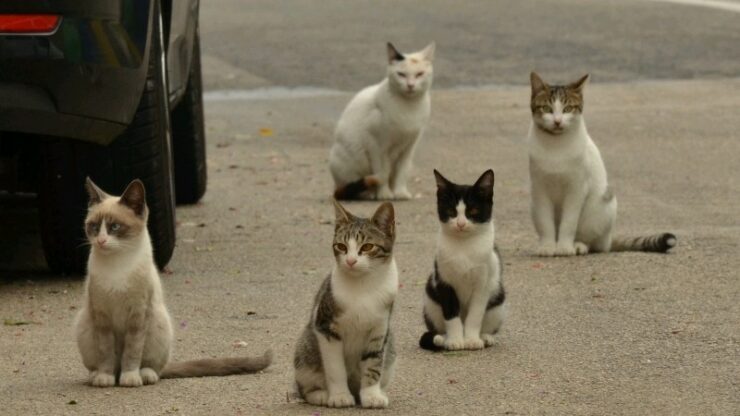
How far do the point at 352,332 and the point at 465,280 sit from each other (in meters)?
1.14

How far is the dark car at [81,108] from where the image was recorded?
6750 millimetres

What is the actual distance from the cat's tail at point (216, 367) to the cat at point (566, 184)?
286 centimetres

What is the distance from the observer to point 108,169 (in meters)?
7.38

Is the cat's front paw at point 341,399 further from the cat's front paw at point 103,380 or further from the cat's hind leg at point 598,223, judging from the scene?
the cat's hind leg at point 598,223

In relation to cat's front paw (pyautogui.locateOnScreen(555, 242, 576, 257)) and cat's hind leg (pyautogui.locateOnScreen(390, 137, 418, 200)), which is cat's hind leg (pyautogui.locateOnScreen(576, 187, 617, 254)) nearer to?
cat's front paw (pyautogui.locateOnScreen(555, 242, 576, 257))

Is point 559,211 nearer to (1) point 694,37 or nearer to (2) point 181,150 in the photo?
(2) point 181,150

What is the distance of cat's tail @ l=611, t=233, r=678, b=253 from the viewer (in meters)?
8.27

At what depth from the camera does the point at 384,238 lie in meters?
5.63

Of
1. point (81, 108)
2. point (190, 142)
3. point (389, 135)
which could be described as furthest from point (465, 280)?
point (389, 135)

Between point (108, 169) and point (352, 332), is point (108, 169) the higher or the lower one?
the lower one

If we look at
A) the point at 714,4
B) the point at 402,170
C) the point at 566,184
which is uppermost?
the point at 566,184

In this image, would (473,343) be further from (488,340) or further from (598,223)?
(598,223)

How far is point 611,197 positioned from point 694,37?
10513 mm

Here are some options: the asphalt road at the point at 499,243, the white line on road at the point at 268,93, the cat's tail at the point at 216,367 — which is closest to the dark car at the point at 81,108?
the asphalt road at the point at 499,243
